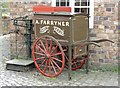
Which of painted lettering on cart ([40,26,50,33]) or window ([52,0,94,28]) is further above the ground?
window ([52,0,94,28])

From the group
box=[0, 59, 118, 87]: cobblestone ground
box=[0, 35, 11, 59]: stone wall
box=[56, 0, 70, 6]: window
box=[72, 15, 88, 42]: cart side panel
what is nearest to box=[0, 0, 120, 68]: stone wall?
box=[0, 59, 118, 87]: cobblestone ground

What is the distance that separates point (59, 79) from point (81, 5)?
2273 mm

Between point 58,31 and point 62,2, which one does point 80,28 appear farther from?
point 62,2

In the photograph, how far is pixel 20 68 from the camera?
26.0 ft

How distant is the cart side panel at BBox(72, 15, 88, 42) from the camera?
7.04 m

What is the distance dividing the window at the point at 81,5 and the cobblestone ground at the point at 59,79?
1.38m

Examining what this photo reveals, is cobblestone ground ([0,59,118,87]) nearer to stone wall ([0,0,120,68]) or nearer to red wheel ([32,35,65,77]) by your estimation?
red wheel ([32,35,65,77])

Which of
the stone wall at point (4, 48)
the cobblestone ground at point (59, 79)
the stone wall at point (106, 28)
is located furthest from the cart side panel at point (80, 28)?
the stone wall at point (4, 48)

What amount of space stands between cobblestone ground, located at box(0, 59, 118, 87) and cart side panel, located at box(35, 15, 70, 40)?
99cm

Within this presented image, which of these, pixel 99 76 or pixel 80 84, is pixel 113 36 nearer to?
pixel 99 76

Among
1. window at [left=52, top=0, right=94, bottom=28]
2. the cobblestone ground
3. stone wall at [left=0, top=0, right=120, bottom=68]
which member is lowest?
the cobblestone ground

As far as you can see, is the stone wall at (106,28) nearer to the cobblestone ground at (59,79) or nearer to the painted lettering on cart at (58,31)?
the cobblestone ground at (59,79)

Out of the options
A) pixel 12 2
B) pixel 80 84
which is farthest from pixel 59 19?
pixel 12 2

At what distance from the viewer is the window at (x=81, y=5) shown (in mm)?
8086
